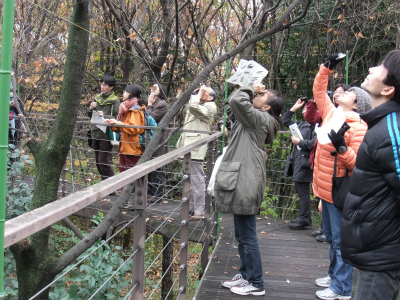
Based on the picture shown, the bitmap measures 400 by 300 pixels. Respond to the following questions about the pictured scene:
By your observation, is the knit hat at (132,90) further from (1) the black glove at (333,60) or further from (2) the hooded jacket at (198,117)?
(1) the black glove at (333,60)

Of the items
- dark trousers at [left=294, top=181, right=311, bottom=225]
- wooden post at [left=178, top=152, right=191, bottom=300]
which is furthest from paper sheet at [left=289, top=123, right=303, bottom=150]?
wooden post at [left=178, top=152, right=191, bottom=300]

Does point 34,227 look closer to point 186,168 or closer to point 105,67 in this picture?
point 186,168

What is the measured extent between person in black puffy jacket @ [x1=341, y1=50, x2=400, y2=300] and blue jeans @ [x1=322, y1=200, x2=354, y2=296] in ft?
4.36

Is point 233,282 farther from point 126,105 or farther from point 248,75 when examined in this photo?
point 126,105

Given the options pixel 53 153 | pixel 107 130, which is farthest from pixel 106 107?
pixel 53 153

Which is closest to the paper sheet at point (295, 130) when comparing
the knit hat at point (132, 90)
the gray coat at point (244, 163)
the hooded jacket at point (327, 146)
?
the hooded jacket at point (327, 146)

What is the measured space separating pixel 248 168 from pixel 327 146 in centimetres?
66

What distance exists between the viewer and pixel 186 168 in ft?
11.1

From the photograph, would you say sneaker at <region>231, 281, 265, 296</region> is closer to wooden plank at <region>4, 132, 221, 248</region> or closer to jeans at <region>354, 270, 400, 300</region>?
jeans at <region>354, 270, 400, 300</region>

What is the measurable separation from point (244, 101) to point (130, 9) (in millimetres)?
6862

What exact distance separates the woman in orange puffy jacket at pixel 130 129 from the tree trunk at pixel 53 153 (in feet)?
10.3

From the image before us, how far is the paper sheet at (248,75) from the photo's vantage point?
378cm

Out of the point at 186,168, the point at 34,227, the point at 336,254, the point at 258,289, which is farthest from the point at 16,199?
the point at 34,227

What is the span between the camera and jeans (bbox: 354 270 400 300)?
85.4 inches
